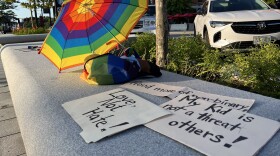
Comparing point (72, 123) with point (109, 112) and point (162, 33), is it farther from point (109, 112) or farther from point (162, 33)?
point (162, 33)

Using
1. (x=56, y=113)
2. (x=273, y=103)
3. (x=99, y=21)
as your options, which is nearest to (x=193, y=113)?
(x=273, y=103)

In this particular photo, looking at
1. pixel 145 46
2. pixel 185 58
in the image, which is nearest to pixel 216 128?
pixel 185 58

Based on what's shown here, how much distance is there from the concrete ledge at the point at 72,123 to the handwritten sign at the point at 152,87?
11 cm

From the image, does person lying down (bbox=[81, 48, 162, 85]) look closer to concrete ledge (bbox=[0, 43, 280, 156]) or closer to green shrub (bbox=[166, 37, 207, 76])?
concrete ledge (bbox=[0, 43, 280, 156])

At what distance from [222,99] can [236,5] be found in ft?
17.2

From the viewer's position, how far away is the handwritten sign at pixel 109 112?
2125 millimetres

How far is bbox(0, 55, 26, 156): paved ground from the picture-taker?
3096 mm

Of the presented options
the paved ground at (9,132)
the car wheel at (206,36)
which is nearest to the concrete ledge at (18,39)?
the paved ground at (9,132)

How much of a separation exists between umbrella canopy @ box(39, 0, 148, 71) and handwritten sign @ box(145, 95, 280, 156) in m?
1.73

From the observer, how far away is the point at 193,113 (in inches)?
92.7

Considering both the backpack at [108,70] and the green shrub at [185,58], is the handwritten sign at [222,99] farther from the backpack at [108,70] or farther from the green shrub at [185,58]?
the green shrub at [185,58]

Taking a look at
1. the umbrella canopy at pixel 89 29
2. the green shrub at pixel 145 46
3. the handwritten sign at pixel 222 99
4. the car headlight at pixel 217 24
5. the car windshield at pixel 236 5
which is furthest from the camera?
the car windshield at pixel 236 5

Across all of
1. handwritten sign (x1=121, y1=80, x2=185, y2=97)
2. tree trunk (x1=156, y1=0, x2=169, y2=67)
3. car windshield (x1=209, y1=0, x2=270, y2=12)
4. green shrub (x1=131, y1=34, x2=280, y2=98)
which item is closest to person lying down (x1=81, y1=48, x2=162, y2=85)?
handwritten sign (x1=121, y1=80, x2=185, y2=97)

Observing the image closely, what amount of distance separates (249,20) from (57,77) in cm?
386
